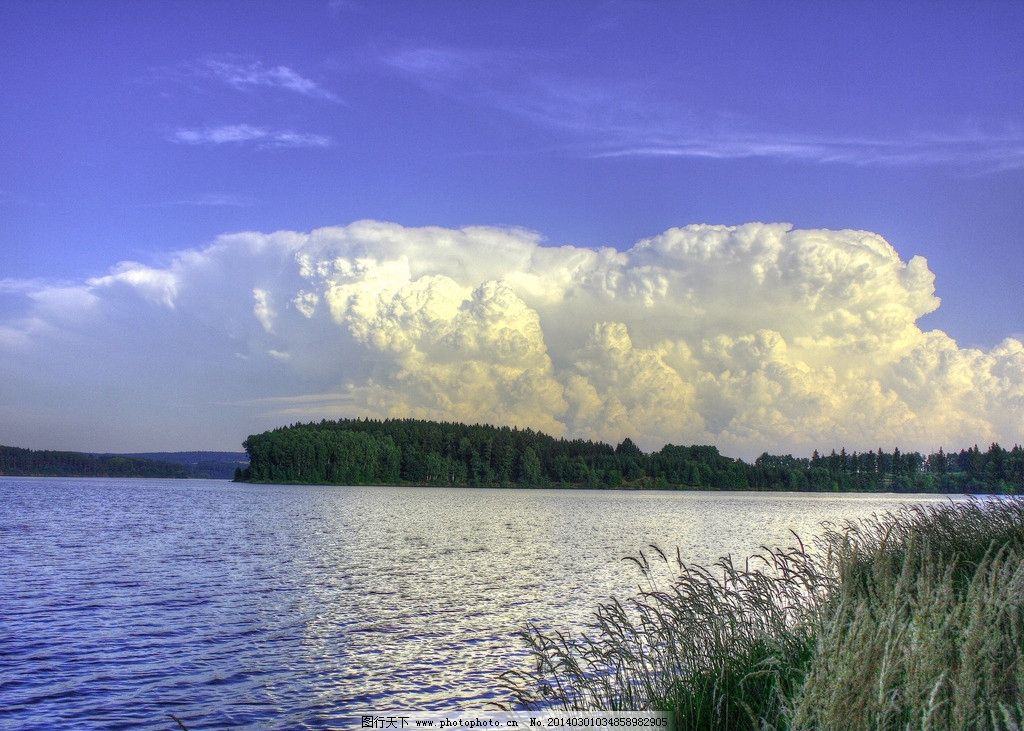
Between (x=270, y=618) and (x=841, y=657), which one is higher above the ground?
(x=841, y=657)

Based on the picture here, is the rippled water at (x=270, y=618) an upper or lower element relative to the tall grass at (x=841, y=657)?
lower

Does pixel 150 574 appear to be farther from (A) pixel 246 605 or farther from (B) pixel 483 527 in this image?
(B) pixel 483 527

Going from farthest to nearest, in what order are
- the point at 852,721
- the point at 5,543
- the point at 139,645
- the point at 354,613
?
the point at 5,543 → the point at 354,613 → the point at 139,645 → the point at 852,721

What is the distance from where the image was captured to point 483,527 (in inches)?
3132

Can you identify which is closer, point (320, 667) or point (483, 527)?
point (320, 667)

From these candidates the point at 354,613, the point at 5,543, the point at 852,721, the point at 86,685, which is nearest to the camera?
the point at 852,721

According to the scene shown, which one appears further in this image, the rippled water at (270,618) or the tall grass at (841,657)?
the rippled water at (270,618)

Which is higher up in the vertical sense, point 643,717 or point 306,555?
point 643,717

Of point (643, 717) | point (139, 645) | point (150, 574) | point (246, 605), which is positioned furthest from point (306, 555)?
point (643, 717)

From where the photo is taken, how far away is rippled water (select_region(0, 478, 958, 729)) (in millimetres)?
18484

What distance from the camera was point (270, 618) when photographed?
28.3m

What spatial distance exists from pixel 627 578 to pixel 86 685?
25464 mm

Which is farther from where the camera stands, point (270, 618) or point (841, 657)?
point (270, 618)

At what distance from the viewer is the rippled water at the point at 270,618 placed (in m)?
18.5
